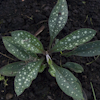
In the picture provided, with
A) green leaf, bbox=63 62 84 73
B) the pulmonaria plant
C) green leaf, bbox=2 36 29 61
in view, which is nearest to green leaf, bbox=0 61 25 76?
the pulmonaria plant

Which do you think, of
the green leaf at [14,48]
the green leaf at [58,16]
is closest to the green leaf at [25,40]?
the green leaf at [14,48]

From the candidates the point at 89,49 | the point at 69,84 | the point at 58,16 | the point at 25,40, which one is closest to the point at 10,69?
the point at 25,40

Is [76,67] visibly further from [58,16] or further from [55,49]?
[58,16]

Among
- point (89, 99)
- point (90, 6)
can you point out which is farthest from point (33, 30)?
point (89, 99)

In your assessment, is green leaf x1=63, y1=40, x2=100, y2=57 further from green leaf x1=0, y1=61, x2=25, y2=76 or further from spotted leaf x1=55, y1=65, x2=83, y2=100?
green leaf x1=0, y1=61, x2=25, y2=76

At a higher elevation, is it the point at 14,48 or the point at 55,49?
the point at 14,48

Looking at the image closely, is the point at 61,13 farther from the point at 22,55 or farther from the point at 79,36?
the point at 22,55

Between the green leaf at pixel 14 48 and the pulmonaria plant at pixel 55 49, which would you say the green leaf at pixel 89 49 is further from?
the green leaf at pixel 14 48

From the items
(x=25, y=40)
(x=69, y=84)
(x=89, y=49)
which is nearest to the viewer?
(x=25, y=40)
